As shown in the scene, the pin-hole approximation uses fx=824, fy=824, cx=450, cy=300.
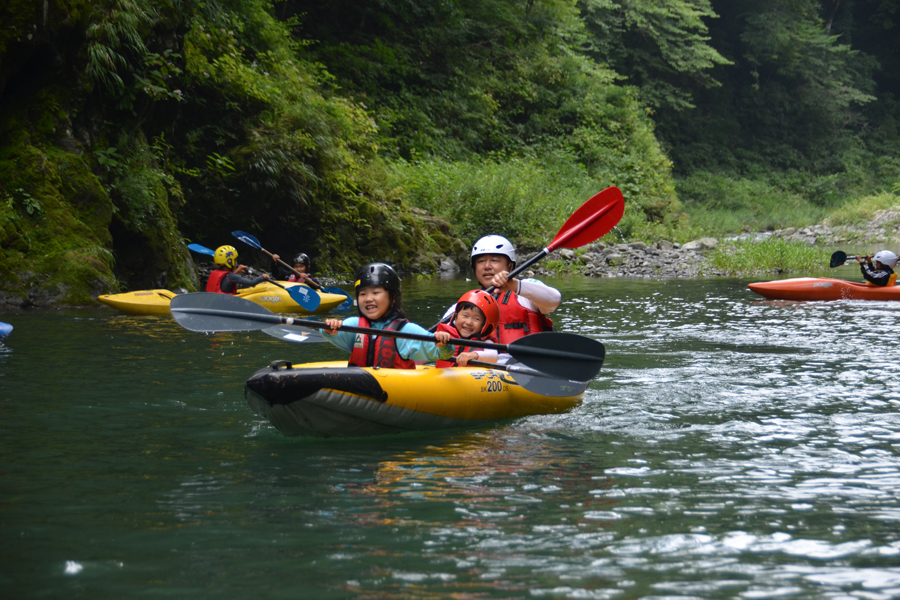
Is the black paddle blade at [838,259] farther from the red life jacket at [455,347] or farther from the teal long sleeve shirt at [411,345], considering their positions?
the teal long sleeve shirt at [411,345]

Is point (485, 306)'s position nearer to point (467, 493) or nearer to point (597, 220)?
point (467, 493)

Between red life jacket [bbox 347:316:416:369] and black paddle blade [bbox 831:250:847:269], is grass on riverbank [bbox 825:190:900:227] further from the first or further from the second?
red life jacket [bbox 347:316:416:369]

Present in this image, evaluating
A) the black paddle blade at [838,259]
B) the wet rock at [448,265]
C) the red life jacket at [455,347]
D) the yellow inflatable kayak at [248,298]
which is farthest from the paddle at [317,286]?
the black paddle blade at [838,259]

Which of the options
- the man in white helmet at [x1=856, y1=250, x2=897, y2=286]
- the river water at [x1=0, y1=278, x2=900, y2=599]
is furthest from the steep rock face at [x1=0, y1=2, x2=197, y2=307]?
the man in white helmet at [x1=856, y1=250, x2=897, y2=286]

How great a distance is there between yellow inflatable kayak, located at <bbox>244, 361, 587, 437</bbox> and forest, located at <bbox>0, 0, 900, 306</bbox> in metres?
6.63

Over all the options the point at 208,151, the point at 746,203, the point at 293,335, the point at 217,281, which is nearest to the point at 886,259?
the point at 217,281

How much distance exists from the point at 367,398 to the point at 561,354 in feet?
3.59

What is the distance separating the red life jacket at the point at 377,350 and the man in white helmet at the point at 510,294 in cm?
95

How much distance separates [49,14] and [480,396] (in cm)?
762

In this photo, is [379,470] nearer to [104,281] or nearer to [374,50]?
[104,281]

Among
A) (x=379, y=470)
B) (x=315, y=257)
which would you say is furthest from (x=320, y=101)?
(x=379, y=470)

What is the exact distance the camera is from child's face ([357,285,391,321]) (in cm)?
423

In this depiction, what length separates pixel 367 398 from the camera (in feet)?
12.8

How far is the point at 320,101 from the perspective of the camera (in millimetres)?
15094
